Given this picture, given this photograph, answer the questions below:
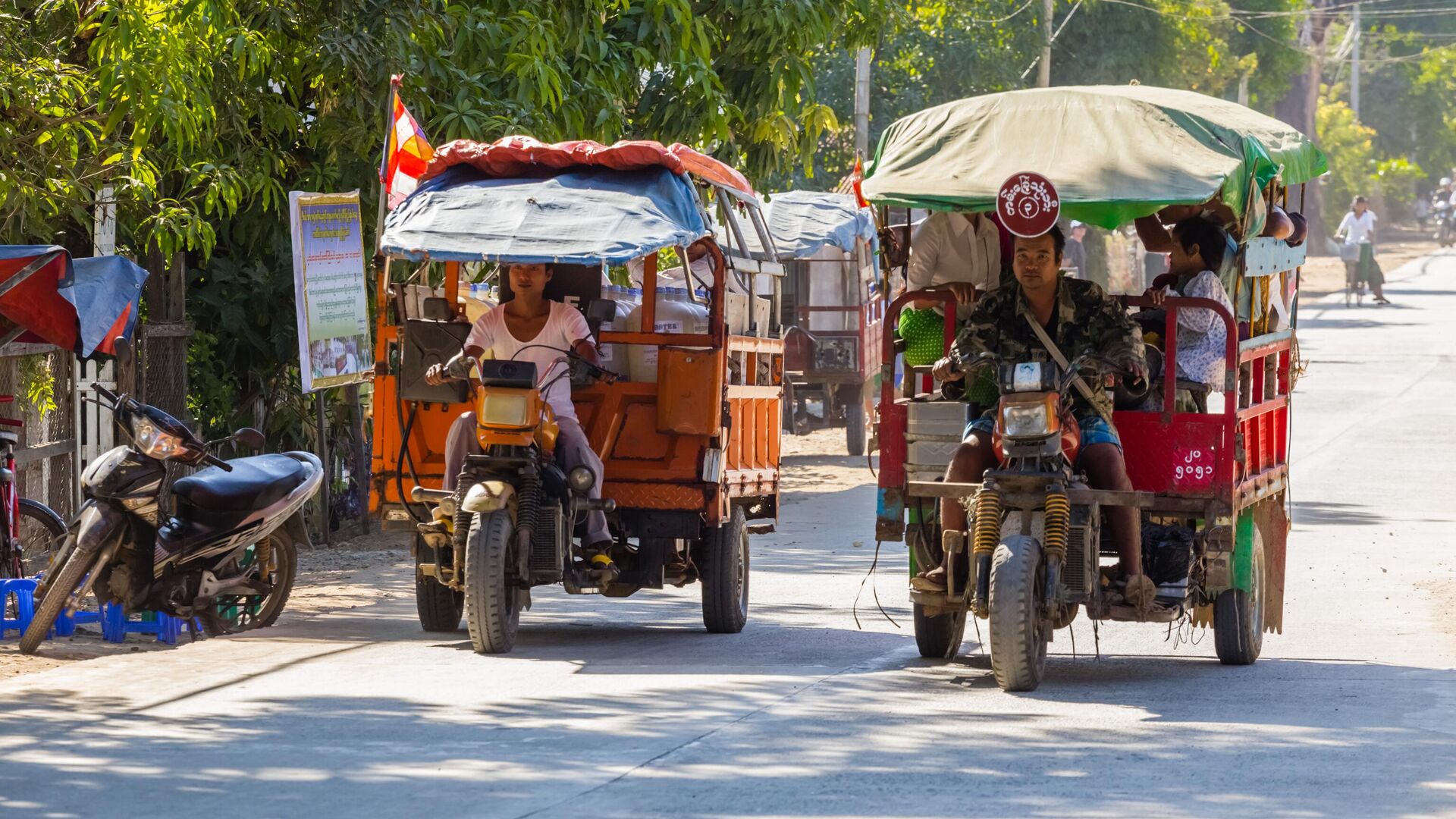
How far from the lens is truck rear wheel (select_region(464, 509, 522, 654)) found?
8578 mm

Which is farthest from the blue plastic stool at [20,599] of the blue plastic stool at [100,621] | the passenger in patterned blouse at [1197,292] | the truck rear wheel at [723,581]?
the passenger in patterned blouse at [1197,292]

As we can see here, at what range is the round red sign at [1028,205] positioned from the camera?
780 cm

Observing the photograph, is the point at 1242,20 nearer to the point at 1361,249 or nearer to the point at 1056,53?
the point at 1361,249

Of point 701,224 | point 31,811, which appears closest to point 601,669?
point 701,224

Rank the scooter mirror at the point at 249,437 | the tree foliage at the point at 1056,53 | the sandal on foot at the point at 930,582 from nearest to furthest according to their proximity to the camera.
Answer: the sandal on foot at the point at 930,582
the scooter mirror at the point at 249,437
the tree foliage at the point at 1056,53

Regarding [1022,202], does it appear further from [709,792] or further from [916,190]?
[709,792]

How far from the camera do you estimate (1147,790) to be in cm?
616

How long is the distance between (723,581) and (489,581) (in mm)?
1514

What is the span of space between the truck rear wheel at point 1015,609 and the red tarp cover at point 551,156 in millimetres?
2543

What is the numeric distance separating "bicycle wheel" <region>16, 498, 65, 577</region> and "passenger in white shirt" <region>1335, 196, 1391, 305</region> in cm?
3246

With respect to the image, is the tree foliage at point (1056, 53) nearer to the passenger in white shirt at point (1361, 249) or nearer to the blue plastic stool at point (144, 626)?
the passenger in white shirt at point (1361, 249)

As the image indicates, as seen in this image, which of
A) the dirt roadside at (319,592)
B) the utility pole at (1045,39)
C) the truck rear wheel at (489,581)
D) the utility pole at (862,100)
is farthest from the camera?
the utility pole at (1045,39)

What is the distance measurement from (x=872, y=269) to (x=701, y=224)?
1271 cm

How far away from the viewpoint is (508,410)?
8742 mm
